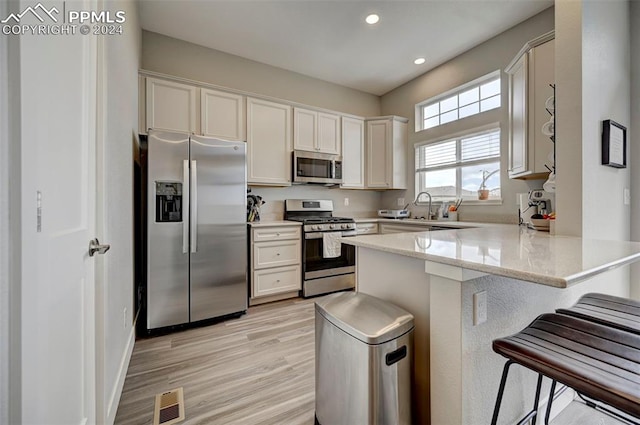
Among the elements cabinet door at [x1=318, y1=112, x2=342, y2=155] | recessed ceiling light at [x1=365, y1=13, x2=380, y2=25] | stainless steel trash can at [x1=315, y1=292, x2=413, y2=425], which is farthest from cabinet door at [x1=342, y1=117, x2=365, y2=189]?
stainless steel trash can at [x1=315, y1=292, x2=413, y2=425]

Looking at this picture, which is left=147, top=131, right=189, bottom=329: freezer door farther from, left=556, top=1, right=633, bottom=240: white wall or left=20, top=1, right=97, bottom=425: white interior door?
left=556, top=1, right=633, bottom=240: white wall

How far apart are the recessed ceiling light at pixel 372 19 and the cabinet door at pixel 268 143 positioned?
1349 millimetres

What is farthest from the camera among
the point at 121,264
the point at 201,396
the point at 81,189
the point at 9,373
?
the point at 121,264

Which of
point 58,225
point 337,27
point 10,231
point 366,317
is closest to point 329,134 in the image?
point 337,27

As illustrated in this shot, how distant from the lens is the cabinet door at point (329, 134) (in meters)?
3.94

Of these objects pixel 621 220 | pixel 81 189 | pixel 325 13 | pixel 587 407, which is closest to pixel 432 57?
pixel 325 13

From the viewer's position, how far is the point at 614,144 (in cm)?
187

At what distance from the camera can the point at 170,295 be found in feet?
8.23

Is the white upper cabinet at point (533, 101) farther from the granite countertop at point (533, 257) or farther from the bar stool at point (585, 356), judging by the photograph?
the bar stool at point (585, 356)

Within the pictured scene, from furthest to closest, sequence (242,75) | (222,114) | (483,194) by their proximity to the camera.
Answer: (242,75) → (483,194) → (222,114)

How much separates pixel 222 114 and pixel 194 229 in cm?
147

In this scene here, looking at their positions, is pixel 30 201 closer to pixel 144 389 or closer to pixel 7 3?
pixel 7 3

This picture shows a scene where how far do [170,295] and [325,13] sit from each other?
10.4ft

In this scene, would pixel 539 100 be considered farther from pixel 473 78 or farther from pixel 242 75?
pixel 242 75
